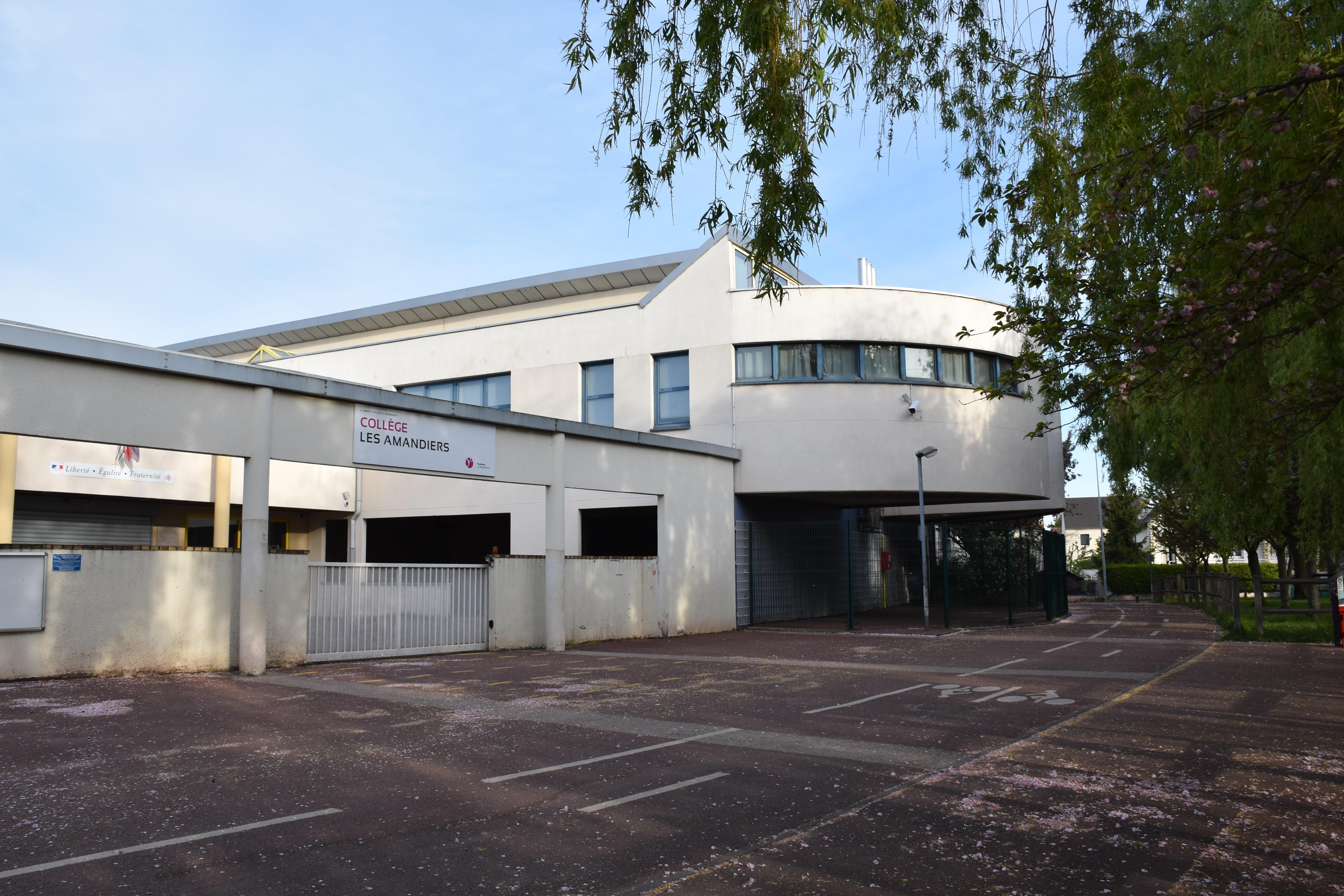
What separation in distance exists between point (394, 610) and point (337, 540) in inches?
677

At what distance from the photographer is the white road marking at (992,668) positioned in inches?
516

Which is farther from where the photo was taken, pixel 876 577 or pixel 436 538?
pixel 436 538

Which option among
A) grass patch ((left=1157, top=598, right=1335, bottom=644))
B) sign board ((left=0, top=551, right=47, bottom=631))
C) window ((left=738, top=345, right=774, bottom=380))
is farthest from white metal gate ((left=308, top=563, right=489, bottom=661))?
grass patch ((left=1157, top=598, right=1335, bottom=644))

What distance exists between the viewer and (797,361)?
24750 mm

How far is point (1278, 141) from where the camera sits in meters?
7.94

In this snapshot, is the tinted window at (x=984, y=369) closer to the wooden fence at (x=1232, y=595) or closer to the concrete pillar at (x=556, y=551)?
the wooden fence at (x=1232, y=595)

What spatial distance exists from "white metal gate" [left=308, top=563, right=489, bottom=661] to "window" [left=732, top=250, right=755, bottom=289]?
11.4 meters

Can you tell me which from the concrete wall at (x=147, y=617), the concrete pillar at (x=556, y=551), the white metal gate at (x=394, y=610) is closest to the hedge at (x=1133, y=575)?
the concrete pillar at (x=556, y=551)

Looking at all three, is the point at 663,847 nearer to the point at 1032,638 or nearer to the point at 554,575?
the point at 554,575

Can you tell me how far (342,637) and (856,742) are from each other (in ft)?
31.5

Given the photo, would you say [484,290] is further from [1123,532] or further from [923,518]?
[1123,532]

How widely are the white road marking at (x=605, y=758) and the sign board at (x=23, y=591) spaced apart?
800cm

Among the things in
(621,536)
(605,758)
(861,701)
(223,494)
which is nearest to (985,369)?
(621,536)

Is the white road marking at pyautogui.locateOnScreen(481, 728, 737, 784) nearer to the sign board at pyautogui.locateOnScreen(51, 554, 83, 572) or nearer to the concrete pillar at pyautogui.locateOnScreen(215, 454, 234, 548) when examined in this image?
the sign board at pyautogui.locateOnScreen(51, 554, 83, 572)
